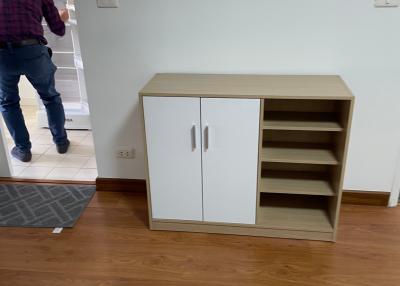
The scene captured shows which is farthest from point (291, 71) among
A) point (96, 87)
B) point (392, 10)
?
point (96, 87)

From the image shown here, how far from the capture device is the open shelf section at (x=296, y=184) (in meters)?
2.26

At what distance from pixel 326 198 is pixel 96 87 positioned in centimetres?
160

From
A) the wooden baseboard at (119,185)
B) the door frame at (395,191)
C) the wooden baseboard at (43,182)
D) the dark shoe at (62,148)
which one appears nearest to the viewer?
the door frame at (395,191)

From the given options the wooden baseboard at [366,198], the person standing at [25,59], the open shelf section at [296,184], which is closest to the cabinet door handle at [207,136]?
the open shelf section at [296,184]

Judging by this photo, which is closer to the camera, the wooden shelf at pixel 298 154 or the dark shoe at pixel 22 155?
the wooden shelf at pixel 298 154

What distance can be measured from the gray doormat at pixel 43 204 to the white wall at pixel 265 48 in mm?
712

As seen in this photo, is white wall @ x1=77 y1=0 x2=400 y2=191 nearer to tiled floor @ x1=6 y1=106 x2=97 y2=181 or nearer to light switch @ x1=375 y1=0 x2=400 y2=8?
light switch @ x1=375 y1=0 x2=400 y2=8

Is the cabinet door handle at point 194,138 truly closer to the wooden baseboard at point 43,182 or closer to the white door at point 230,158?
the white door at point 230,158

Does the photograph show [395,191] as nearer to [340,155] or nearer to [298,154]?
[340,155]

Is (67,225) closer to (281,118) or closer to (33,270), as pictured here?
(33,270)

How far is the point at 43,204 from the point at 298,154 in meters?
1.69

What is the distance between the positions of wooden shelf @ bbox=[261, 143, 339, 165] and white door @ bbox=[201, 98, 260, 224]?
137mm

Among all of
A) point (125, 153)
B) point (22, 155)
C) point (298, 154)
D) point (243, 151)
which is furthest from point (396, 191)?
point (22, 155)

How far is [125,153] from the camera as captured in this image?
2732mm
